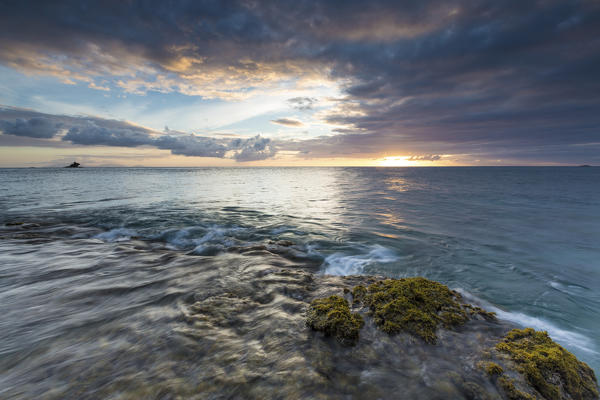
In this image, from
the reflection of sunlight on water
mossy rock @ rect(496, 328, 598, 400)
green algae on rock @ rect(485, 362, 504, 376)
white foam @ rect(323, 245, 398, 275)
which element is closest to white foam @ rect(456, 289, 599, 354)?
mossy rock @ rect(496, 328, 598, 400)

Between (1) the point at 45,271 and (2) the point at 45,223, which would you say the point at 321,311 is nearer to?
(1) the point at 45,271

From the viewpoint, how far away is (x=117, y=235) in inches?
416

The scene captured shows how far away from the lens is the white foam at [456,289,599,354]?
445 cm

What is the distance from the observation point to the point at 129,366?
3061mm

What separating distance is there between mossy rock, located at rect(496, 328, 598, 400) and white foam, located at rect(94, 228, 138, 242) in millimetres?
12067

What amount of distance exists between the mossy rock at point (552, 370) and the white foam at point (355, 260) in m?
4.34

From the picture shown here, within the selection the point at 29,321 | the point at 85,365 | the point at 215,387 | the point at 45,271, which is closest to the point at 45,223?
the point at 45,271

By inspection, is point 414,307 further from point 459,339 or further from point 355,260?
point 355,260

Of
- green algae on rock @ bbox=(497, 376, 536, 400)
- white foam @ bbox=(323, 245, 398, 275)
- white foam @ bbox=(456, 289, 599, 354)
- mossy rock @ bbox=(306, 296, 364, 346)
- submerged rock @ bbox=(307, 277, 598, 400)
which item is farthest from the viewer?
white foam @ bbox=(323, 245, 398, 275)

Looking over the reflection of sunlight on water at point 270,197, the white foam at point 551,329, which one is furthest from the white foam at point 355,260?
the reflection of sunlight on water at point 270,197

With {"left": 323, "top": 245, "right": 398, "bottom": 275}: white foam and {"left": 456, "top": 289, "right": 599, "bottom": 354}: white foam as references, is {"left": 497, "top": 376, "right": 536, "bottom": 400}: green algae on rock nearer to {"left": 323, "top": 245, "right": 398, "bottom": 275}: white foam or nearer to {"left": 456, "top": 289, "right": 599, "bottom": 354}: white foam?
{"left": 456, "top": 289, "right": 599, "bottom": 354}: white foam

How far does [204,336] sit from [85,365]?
146 cm

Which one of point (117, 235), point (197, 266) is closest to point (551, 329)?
point (197, 266)

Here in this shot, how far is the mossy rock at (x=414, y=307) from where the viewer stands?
11.8 ft
